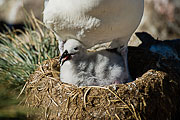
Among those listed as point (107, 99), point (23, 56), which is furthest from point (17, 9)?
point (107, 99)

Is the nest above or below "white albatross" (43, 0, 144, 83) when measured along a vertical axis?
below

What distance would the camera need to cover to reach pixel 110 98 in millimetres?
1629

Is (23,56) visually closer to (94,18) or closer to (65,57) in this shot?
(65,57)

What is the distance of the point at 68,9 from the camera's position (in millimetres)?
1563

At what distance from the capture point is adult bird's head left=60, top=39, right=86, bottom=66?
1.81m

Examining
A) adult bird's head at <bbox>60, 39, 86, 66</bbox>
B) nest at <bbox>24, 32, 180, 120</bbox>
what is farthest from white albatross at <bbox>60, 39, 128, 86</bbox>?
nest at <bbox>24, 32, 180, 120</bbox>

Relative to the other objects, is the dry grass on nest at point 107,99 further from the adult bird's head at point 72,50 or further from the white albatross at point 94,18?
the white albatross at point 94,18

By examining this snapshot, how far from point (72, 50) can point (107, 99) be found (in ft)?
1.55

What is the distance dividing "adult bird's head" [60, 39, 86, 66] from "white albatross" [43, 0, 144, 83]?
57 millimetres

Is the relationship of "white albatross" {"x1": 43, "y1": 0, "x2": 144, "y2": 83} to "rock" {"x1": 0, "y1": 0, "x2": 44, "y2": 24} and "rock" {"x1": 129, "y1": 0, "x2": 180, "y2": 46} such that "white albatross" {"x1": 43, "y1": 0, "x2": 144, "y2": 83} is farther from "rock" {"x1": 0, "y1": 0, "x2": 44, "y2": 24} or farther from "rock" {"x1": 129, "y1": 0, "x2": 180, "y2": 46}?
"rock" {"x1": 0, "y1": 0, "x2": 44, "y2": 24}

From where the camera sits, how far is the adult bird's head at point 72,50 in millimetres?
1812

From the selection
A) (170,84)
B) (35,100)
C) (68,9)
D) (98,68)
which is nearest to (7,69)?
(35,100)

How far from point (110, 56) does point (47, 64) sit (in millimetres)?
644

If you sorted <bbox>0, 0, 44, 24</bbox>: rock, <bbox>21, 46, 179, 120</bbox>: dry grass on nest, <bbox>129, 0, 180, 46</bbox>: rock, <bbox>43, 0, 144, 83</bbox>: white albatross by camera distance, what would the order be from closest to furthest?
<bbox>43, 0, 144, 83</bbox>: white albatross < <bbox>21, 46, 179, 120</bbox>: dry grass on nest < <bbox>129, 0, 180, 46</bbox>: rock < <bbox>0, 0, 44, 24</bbox>: rock
